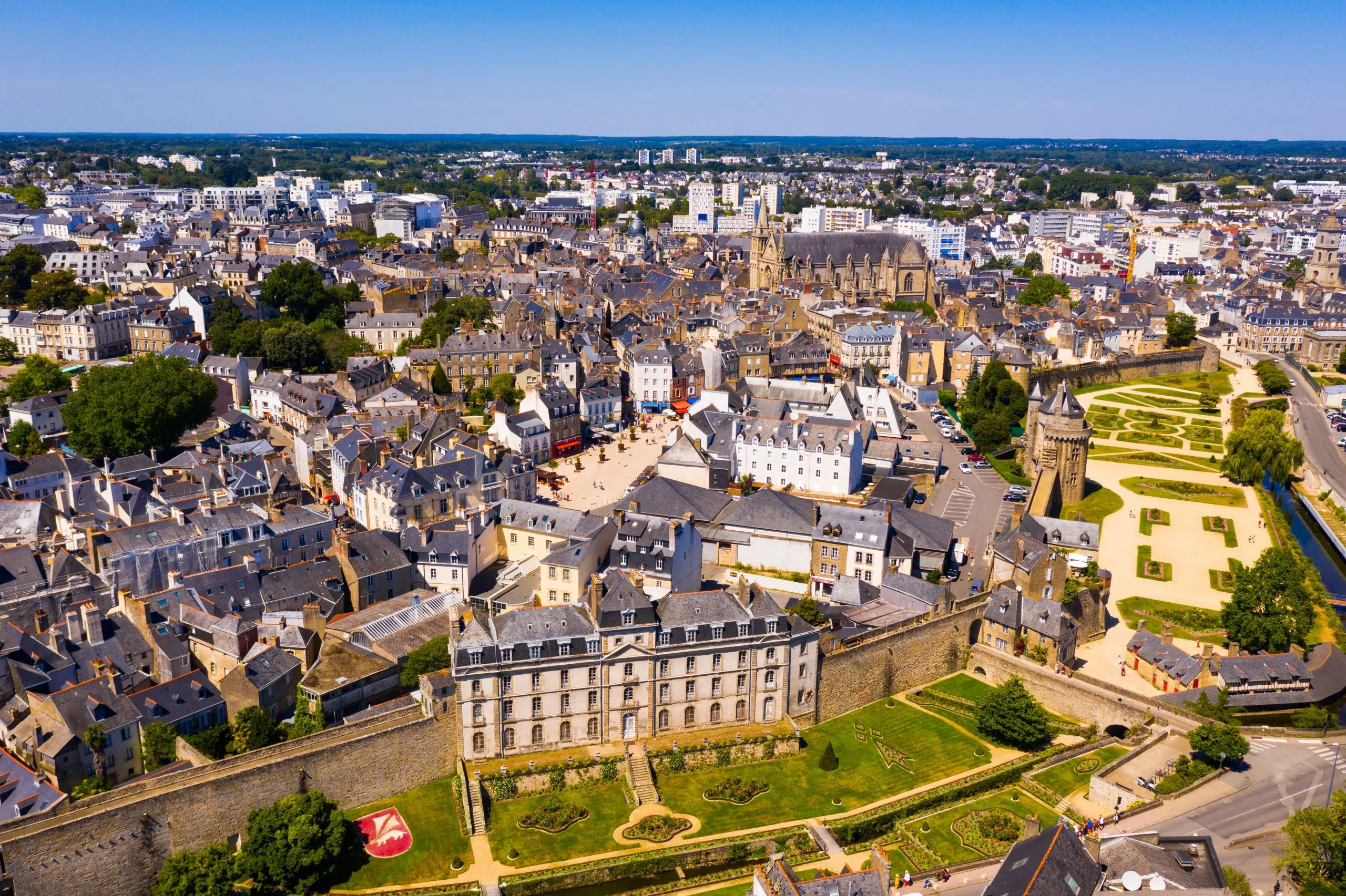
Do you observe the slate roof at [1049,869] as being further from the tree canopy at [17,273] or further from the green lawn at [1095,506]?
the tree canopy at [17,273]

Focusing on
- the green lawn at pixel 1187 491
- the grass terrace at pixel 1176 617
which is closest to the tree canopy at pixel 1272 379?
the green lawn at pixel 1187 491

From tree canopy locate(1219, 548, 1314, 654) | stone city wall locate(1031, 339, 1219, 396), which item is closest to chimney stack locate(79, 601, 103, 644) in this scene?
tree canopy locate(1219, 548, 1314, 654)

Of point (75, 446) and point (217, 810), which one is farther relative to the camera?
point (75, 446)

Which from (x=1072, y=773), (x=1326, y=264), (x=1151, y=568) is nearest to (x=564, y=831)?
(x=1072, y=773)

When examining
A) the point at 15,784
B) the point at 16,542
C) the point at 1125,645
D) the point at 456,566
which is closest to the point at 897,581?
the point at 1125,645

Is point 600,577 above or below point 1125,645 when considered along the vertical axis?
above

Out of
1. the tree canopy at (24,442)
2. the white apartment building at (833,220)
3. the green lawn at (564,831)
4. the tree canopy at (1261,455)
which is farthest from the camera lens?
the white apartment building at (833,220)

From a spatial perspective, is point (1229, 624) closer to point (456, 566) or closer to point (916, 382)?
point (456, 566)

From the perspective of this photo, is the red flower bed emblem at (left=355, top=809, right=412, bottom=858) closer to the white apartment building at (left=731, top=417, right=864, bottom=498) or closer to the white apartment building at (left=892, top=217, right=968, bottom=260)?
the white apartment building at (left=731, top=417, right=864, bottom=498)
